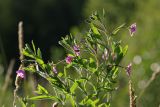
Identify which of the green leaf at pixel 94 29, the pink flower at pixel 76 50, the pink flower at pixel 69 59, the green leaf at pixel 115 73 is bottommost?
the green leaf at pixel 115 73

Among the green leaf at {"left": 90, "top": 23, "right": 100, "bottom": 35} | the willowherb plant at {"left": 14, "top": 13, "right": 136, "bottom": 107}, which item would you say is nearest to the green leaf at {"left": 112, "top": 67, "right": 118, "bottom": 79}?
the willowherb plant at {"left": 14, "top": 13, "right": 136, "bottom": 107}

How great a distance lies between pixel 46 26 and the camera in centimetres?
4022

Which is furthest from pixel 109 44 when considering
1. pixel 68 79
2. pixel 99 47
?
pixel 68 79

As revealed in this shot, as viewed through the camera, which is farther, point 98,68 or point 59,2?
point 59,2

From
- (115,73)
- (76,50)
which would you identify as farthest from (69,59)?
(115,73)

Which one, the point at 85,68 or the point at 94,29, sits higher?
the point at 94,29

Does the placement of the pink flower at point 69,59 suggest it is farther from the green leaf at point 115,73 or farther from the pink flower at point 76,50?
the green leaf at point 115,73

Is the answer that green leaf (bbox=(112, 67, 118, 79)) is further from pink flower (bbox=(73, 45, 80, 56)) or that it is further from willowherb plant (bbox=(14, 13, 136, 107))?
pink flower (bbox=(73, 45, 80, 56))

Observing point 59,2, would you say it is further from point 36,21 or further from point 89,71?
point 89,71

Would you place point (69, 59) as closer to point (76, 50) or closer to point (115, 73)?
point (76, 50)

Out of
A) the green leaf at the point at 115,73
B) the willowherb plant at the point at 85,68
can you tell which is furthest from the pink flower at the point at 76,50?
the green leaf at the point at 115,73

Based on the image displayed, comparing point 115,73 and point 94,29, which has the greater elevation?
point 94,29

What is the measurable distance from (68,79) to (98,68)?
91mm

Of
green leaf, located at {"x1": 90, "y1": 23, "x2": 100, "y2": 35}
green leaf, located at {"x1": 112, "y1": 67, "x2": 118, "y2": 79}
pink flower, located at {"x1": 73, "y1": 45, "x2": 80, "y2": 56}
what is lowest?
green leaf, located at {"x1": 112, "y1": 67, "x2": 118, "y2": 79}
